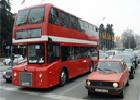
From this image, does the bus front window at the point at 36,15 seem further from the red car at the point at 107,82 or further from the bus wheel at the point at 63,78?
the red car at the point at 107,82

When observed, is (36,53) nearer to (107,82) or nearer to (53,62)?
(53,62)

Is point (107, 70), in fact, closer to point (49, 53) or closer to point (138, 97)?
point (138, 97)

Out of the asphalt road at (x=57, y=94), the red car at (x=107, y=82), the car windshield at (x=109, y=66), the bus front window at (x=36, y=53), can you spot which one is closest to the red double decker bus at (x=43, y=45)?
the bus front window at (x=36, y=53)

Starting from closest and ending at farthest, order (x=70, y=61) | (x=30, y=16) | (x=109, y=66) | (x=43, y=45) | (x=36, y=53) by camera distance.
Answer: (x=109, y=66)
(x=43, y=45)
(x=36, y=53)
(x=30, y=16)
(x=70, y=61)

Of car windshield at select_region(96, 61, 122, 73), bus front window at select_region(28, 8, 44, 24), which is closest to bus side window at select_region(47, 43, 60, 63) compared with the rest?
bus front window at select_region(28, 8, 44, 24)

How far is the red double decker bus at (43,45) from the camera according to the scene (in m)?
15.5

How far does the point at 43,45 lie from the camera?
15875mm

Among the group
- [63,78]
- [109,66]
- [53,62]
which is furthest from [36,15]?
[109,66]

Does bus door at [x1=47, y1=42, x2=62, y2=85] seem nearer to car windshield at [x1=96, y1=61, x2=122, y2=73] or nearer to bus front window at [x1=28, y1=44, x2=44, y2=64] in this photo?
bus front window at [x1=28, y1=44, x2=44, y2=64]

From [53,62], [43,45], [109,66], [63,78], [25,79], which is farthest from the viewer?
[63,78]

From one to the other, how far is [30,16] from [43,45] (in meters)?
1.82

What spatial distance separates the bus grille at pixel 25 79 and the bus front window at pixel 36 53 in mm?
869

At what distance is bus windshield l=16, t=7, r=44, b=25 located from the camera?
15.9m

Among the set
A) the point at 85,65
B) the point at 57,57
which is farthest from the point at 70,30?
the point at 85,65
